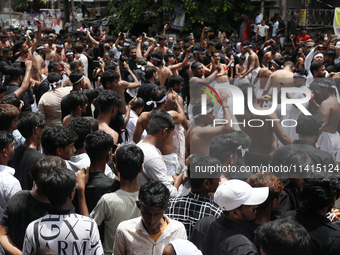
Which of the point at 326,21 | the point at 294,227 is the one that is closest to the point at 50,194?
the point at 294,227

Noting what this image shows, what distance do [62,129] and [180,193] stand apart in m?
1.55

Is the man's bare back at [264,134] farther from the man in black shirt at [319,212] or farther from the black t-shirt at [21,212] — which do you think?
the black t-shirt at [21,212]

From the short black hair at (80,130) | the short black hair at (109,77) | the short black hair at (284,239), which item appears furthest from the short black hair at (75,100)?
the short black hair at (284,239)

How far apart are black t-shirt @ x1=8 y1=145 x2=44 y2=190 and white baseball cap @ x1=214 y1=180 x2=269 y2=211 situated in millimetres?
1756

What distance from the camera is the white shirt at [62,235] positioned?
104 inches

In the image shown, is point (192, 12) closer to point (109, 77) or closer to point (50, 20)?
point (50, 20)

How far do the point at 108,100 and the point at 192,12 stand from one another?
17.5m

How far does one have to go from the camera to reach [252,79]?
10.3 m

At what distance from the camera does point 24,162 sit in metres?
3.88

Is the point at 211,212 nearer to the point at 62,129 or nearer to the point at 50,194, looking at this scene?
the point at 50,194

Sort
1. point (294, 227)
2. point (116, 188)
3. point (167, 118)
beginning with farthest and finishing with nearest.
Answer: point (167, 118), point (116, 188), point (294, 227)

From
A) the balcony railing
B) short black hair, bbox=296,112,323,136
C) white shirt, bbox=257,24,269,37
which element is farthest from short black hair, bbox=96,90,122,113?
the balcony railing

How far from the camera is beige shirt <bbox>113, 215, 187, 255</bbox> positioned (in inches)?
112

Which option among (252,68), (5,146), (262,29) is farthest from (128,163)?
(262,29)
